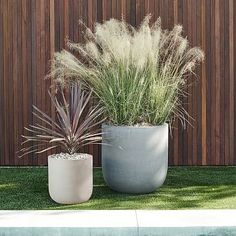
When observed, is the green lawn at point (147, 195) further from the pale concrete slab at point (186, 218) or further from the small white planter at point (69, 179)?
the pale concrete slab at point (186, 218)

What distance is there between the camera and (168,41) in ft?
20.1

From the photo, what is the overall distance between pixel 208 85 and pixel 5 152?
221 cm

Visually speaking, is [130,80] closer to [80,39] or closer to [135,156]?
[135,156]

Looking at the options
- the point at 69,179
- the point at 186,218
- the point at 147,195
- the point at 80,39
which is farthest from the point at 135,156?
the point at 80,39

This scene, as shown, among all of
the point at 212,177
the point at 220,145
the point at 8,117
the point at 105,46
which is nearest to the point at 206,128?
the point at 220,145

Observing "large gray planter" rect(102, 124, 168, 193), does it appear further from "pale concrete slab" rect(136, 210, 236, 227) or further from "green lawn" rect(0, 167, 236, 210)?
"pale concrete slab" rect(136, 210, 236, 227)

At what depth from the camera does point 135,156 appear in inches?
193

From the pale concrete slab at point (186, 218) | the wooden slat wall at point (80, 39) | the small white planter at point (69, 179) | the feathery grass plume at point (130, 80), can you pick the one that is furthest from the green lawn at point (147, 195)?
the feathery grass plume at point (130, 80)

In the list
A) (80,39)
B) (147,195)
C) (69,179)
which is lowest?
(147,195)

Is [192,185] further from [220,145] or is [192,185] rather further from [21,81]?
[21,81]

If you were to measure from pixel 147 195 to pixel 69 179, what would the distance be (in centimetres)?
74

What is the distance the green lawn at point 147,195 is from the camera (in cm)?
463

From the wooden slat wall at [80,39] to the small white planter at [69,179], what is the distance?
163 centimetres

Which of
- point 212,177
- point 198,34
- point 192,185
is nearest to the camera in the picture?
point 192,185
